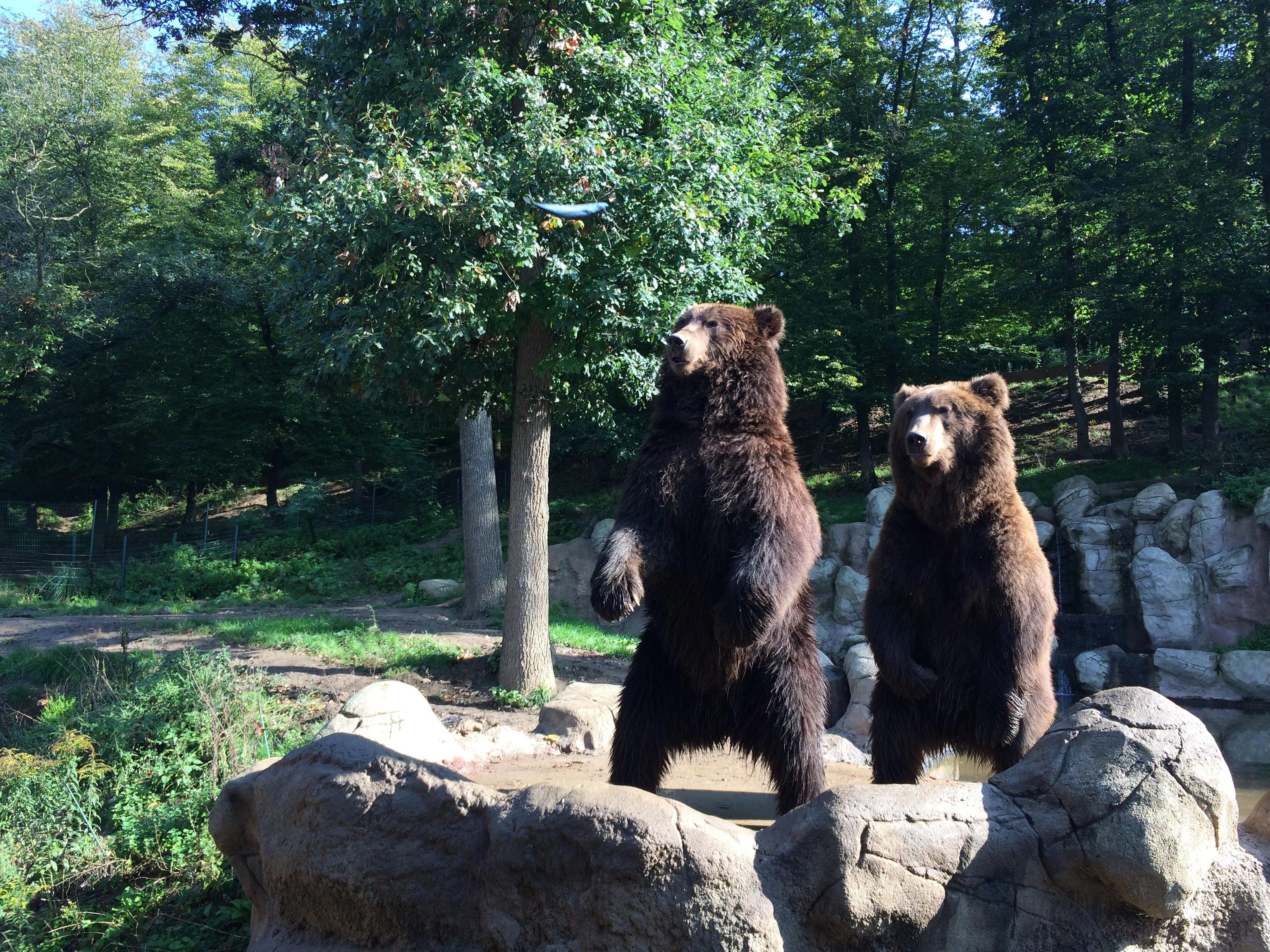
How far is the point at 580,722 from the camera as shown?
803 cm

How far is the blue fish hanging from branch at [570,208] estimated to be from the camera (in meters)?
7.58

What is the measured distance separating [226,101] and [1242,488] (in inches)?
1172

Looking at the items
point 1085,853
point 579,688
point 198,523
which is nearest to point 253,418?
point 198,523

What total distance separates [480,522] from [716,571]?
1061cm

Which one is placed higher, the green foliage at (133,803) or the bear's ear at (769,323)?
the bear's ear at (769,323)

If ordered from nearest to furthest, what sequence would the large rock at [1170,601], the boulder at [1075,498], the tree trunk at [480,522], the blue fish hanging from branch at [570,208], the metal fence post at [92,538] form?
the blue fish hanging from branch at [570,208] < the tree trunk at [480,522] < the large rock at [1170,601] < the boulder at [1075,498] < the metal fence post at [92,538]

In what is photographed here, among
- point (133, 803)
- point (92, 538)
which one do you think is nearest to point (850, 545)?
point (133, 803)

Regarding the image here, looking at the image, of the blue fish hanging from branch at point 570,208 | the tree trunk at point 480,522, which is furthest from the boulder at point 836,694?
the blue fish hanging from branch at point 570,208

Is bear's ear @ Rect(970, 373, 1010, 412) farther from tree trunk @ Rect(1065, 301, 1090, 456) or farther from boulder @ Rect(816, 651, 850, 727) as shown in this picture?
tree trunk @ Rect(1065, 301, 1090, 456)

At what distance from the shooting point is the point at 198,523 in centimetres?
2561

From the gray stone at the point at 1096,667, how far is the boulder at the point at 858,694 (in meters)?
3.92

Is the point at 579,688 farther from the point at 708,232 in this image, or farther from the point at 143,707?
the point at 708,232

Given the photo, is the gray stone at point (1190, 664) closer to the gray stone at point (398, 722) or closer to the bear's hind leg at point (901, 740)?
the bear's hind leg at point (901, 740)

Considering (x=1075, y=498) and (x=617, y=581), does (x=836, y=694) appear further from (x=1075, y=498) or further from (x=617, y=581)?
(x=617, y=581)
